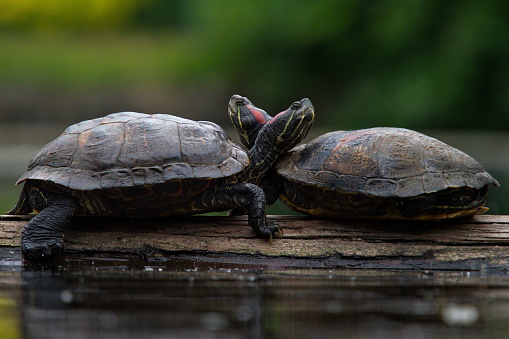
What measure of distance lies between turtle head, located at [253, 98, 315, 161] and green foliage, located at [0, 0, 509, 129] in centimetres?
1603

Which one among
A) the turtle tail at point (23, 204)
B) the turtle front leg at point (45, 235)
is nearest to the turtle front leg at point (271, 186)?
the turtle front leg at point (45, 235)

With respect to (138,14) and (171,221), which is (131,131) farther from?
(138,14)

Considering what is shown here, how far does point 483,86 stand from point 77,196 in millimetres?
18105

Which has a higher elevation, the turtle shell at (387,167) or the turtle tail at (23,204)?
the turtle shell at (387,167)

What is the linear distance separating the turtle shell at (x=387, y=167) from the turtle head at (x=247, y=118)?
1.77 ft

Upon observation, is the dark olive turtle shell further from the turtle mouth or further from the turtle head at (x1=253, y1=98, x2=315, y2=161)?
the turtle mouth

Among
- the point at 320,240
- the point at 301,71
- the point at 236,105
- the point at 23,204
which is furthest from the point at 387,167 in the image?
the point at 301,71

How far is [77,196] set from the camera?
15.0 ft

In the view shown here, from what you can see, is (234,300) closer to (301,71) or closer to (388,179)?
(388,179)

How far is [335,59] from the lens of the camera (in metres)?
24.7

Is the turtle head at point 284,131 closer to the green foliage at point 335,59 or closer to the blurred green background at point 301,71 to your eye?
the blurred green background at point 301,71

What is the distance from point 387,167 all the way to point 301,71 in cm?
2082

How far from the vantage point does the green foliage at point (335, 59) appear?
20.5 m

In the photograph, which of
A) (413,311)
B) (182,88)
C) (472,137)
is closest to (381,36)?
(472,137)
